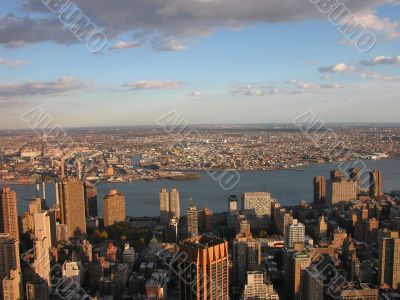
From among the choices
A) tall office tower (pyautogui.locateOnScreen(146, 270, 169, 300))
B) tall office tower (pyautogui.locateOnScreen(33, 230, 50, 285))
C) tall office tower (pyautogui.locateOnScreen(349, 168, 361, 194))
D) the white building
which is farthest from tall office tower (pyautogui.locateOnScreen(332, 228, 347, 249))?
tall office tower (pyautogui.locateOnScreen(33, 230, 50, 285))

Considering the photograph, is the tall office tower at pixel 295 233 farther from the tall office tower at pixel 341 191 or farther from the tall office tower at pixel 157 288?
the tall office tower at pixel 341 191

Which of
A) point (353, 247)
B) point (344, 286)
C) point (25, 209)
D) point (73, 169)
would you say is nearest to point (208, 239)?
point (344, 286)

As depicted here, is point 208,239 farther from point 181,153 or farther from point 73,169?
point 181,153

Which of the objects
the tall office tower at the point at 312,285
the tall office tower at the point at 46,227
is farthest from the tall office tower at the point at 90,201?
the tall office tower at the point at 312,285

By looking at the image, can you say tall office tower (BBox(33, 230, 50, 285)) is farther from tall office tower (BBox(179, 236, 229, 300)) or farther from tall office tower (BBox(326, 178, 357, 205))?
tall office tower (BBox(326, 178, 357, 205))

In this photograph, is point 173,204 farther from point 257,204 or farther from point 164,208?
point 257,204

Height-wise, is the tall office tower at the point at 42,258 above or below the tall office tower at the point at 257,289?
above

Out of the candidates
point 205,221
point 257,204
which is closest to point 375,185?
point 257,204
